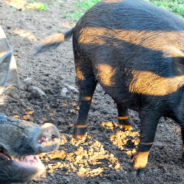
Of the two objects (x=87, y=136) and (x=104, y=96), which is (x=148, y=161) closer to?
(x=87, y=136)

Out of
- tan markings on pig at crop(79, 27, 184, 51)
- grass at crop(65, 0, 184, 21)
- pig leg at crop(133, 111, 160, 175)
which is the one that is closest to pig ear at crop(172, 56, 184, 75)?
tan markings on pig at crop(79, 27, 184, 51)

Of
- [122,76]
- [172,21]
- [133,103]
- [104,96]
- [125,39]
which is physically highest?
[172,21]

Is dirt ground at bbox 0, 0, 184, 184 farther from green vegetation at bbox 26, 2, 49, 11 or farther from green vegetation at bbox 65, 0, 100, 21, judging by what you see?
green vegetation at bbox 65, 0, 100, 21

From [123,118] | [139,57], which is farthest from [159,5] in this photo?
[139,57]

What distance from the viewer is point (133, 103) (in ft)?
10.1

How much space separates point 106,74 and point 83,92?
0.48m

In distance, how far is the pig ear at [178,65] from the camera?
2.54m

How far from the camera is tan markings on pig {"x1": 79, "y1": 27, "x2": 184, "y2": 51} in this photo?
280cm

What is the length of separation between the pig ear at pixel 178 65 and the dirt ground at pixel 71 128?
1108 mm

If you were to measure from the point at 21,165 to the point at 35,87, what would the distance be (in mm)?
2259

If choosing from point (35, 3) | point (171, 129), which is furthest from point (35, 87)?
point (35, 3)

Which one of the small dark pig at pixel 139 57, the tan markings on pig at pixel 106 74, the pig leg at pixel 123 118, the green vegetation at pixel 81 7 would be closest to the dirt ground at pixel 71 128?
the pig leg at pixel 123 118

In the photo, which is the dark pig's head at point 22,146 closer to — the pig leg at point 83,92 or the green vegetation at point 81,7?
the pig leg at point 83,92

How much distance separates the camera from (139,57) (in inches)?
112
